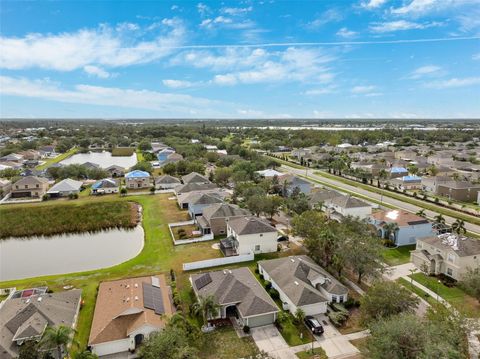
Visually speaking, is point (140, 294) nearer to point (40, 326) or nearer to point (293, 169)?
point (40, 326)

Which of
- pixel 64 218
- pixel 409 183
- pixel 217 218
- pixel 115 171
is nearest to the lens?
pixel 217 218

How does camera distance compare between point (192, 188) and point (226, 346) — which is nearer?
point (226, 346)

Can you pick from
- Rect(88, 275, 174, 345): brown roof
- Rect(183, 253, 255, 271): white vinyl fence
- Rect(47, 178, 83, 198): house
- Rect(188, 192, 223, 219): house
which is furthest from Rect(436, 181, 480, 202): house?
Rect(47, 178, 83, 198): house

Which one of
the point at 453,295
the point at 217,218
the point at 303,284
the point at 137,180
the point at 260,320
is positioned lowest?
the point at 260,320

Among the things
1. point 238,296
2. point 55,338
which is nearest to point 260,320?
point 238,296

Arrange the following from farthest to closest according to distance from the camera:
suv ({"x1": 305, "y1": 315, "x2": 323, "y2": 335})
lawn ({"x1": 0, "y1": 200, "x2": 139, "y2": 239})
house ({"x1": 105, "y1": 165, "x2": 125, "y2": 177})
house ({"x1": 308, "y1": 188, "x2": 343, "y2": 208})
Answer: house ({"x1": 105, "y1": 165, "x2": 125, "y2": 177}), house ({"x1": 308, "y1": 188, "x2": 343, "y2": 208}), lawn ({"x1": 0, "y1": 200, "x2": 139, "y2": 239}), suv ({"x1": 305, "y1": 315, "x2": 323, "y2": 335})

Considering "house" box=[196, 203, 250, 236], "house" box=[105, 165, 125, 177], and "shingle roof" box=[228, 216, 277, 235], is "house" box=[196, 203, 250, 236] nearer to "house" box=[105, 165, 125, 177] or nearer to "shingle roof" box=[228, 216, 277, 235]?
"shingle roof" box=[228, 216, 277, 235]

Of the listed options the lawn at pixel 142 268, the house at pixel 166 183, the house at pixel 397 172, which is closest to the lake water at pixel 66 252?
the lawn at pixel 142 268

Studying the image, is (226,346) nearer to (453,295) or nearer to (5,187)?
(453,295)
